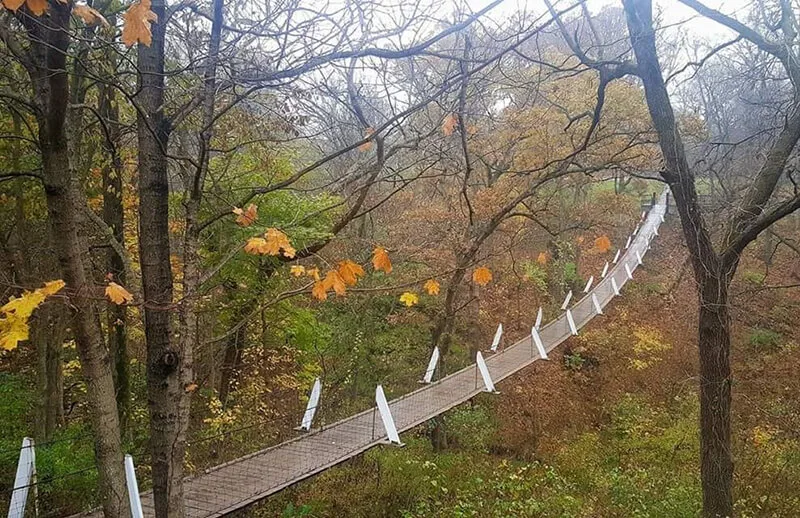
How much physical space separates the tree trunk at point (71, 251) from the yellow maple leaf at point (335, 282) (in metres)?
1.03

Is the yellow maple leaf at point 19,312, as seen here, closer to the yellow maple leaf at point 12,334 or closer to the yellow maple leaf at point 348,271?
the yellow maple leaf at point 12,334

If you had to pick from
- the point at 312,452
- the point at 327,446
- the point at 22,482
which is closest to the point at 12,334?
the point at 22,482

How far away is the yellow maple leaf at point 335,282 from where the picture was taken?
2186mm

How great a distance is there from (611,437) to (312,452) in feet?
18.5

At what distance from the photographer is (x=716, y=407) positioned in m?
4.39

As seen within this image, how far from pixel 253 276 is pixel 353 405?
11.0ft

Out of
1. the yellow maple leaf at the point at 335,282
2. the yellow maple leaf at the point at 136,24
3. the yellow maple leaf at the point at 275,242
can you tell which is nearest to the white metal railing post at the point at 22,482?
the yellow maple leaf at the point at 275,242

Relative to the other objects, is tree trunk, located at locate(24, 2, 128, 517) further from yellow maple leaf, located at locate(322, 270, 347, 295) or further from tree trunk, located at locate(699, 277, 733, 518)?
tree trunk, located at locate(699, 277, 733, 518)

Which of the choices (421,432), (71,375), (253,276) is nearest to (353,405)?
(421,432)

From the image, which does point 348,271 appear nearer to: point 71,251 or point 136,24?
point 136,24

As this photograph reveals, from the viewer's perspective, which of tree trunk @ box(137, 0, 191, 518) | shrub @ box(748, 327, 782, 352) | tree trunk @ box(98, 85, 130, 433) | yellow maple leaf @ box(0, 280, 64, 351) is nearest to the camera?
yellow maple leaf @ box(0, 280, 64, 351)

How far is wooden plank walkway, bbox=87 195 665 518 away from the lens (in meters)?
4.64

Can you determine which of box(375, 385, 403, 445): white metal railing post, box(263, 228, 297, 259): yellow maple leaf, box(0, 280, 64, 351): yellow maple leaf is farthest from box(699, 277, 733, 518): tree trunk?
box(0, 280, 64, 351): yellow maple leaf

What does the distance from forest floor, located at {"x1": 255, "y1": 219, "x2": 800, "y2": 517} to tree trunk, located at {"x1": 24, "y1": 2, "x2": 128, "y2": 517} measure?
2.97 meters
